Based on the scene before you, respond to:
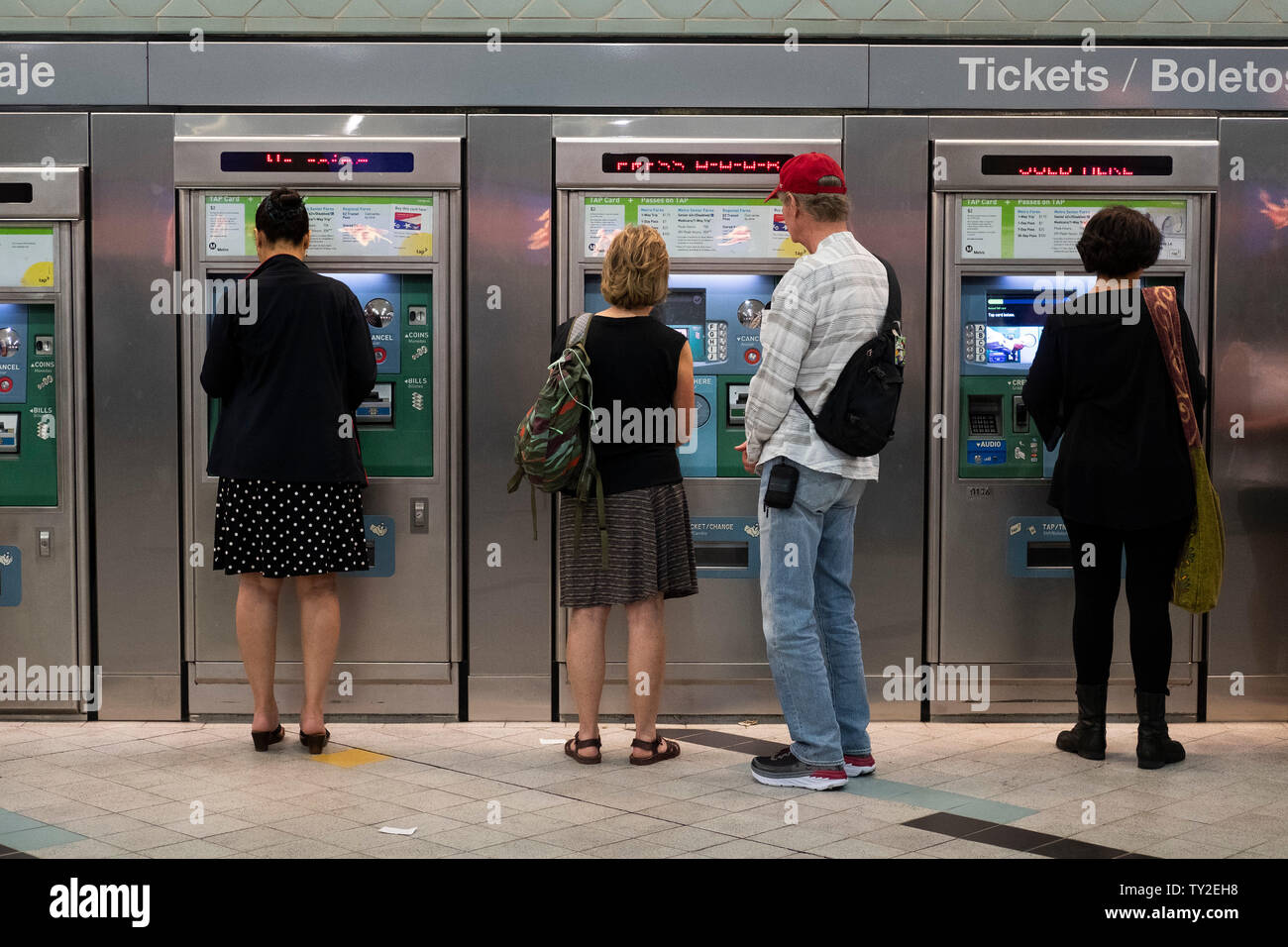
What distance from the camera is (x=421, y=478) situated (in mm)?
5328

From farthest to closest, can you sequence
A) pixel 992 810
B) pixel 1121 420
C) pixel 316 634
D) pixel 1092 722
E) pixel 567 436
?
pixel 316 634, pixel 1092 722, pixel 1121 420, pixel 567 436, pixel 992 810

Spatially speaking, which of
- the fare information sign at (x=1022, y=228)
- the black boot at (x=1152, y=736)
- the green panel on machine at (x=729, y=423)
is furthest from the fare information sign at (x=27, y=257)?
the black boot at (x=1152, y=736)

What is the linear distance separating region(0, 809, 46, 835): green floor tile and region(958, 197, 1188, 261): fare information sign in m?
3.78

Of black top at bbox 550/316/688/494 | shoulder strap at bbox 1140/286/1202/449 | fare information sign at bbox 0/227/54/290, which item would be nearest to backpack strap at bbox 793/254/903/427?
black top at bbox 550/316/688/494

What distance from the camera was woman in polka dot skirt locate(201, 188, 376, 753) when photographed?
4.68m

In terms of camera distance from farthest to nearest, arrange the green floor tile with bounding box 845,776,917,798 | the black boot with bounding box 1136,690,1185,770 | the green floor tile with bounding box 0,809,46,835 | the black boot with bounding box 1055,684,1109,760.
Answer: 1. the black boot with bounding box 1055,684,1109,760
2. the black boot with bounding box 1136,690,1185,770
3. the green floor tile with bounding box 845,776,917,798
4. the green floor tile with bounding box 0,809,46,835

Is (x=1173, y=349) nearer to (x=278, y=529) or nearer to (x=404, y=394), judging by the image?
(x=404, y=394)

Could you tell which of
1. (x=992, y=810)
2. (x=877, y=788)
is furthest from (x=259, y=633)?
(x=992, y=810)

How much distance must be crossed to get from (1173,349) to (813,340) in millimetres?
1305

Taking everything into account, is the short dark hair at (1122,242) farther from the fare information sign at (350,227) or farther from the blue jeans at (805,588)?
the fare information sign at (350,227)

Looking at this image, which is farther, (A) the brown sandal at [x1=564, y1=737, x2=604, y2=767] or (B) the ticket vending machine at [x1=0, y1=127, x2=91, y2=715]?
(B) the ticket vending machine at [x1=0, y1=127, x2=91, y2=715]

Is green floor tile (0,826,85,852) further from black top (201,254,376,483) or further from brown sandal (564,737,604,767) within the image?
brown sandal (564,737,604,767)

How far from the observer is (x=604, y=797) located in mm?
4219

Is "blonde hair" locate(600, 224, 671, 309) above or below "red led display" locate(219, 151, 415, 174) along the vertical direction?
below
